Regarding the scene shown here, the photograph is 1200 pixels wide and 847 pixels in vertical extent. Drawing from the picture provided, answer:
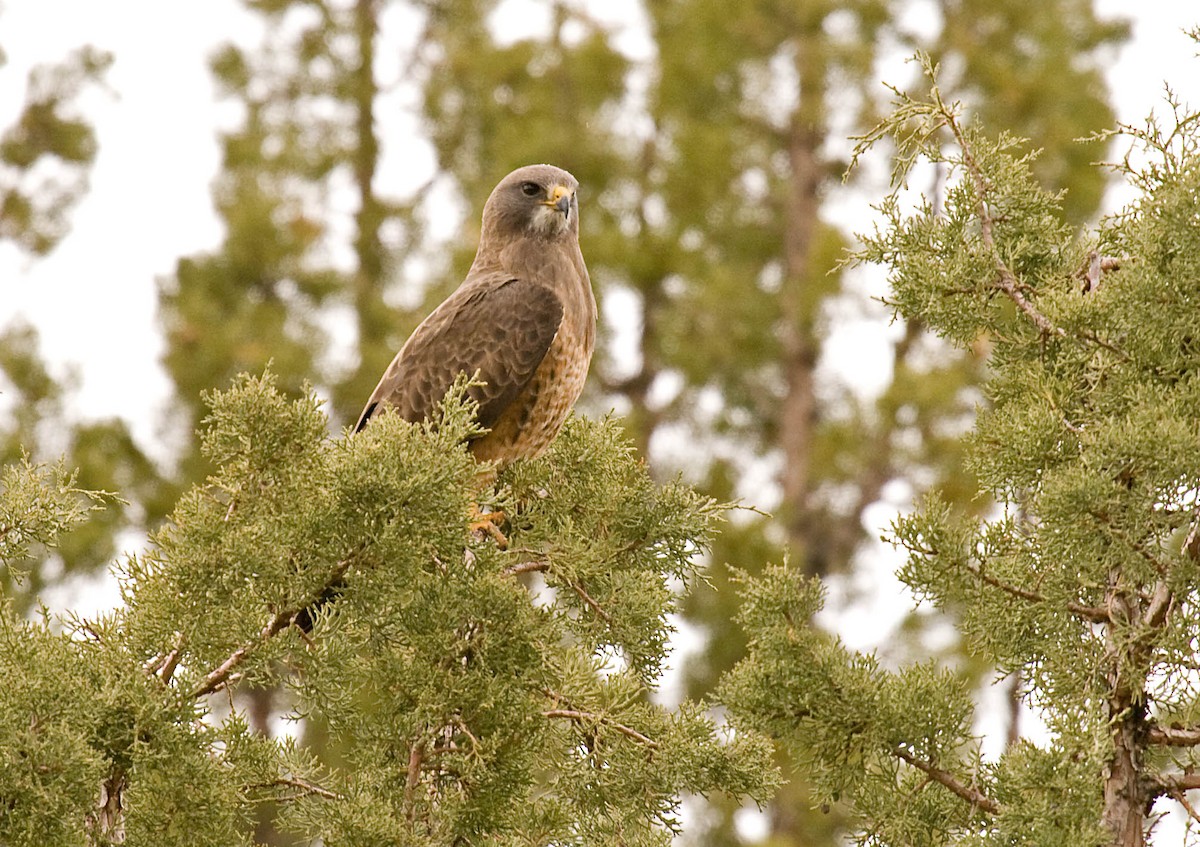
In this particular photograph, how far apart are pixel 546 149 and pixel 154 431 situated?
159 inches

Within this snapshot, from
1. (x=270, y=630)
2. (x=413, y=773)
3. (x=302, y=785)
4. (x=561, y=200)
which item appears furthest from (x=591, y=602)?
(x=561, y=200)

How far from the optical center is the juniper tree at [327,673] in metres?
3.68

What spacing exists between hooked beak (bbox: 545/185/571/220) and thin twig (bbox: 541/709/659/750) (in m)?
2.49

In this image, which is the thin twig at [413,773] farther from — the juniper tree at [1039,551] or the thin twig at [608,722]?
the juniper tree at [1039,551]

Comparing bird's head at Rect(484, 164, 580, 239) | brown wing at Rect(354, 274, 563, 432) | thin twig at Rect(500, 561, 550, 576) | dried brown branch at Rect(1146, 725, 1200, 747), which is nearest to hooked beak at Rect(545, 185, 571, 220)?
bird's head at Rect(484, 164, 580, 239)

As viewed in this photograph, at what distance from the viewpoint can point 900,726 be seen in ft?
13.3

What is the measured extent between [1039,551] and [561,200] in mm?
3123

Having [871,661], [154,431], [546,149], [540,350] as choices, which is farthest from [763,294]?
[871,661]

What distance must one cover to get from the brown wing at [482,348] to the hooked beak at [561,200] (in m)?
0.38

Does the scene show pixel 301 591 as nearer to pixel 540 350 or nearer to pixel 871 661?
pixel 871 661

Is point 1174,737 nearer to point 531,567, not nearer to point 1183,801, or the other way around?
point 1183,801

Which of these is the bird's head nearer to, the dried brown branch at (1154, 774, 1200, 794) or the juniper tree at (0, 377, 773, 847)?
the juniper tree at (0, 377, 773, 847)

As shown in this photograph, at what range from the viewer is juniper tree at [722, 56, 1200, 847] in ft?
12.0

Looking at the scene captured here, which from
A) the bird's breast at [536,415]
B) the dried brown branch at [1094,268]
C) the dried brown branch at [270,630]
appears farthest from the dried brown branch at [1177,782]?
the bird's breast at [536,415]
